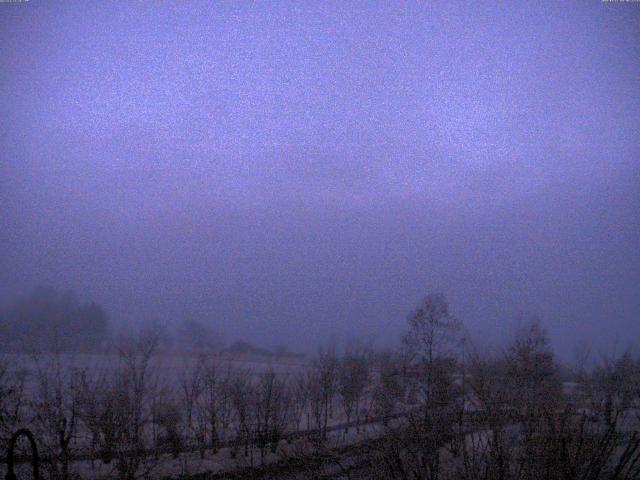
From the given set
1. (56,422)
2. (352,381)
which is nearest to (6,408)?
(56,422)

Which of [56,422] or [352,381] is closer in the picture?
[56,422]

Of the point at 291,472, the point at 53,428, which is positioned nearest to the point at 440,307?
the point at 291,472

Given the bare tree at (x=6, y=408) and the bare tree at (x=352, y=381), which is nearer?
the bare tree at (x=6, y=408)

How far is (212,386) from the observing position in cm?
2747

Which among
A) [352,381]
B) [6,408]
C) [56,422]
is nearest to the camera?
[56,422]

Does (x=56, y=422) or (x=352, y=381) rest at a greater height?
(x=56, y=422)

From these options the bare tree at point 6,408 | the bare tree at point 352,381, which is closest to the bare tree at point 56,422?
the bare tree at point 6,408

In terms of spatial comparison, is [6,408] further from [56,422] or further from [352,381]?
[352,381]

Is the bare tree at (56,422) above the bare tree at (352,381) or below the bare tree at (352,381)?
above

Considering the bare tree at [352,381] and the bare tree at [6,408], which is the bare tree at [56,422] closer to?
the bare tree at [6,408]

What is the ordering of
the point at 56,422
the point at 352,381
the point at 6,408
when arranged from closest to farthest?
the point at 56,422 < the point at 6,408 < the point at 352,381

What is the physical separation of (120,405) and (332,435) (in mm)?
17308

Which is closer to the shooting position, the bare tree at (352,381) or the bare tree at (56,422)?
the bare tree at (56,422)

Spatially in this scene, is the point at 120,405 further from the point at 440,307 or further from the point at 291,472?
the point at 440,307
